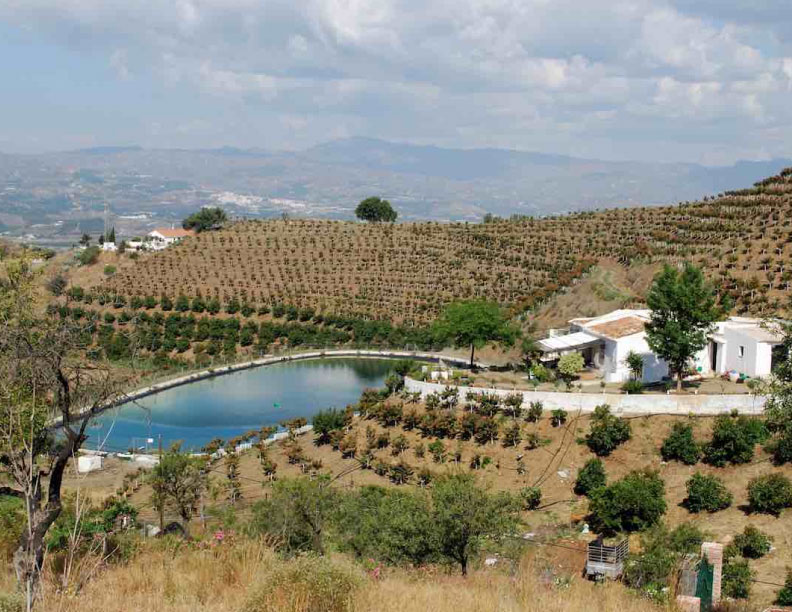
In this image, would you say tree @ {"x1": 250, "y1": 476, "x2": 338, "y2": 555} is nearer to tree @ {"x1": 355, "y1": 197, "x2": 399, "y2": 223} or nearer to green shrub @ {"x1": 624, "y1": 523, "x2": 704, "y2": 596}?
green shrub @ {"x1": 624, "y1": 523, "x2": 704, "y2": 596}

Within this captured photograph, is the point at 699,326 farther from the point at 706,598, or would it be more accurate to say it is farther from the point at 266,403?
the point at 266,403

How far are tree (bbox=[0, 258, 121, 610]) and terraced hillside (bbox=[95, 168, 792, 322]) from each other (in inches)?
1427

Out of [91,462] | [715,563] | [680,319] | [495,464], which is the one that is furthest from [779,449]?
[91,462]

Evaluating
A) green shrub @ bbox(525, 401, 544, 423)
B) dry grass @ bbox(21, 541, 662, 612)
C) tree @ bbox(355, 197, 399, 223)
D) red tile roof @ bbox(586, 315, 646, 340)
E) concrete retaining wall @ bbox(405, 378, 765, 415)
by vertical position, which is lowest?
green shrub @ bbox(525, 401, 544, 423)

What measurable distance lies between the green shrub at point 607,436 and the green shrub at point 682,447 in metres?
1.05

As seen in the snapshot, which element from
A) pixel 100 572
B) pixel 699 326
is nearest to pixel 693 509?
pixel 699 326

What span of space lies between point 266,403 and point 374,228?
101ft

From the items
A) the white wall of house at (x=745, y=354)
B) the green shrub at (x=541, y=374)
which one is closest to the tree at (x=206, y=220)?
the green shrub at (x=541, y=374)

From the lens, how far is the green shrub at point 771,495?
18656 millimetres

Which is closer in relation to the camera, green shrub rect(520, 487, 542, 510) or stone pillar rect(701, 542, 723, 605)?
stone pillar rect(701, 542, 723, 605)

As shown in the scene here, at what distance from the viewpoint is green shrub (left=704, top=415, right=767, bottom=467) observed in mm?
20828

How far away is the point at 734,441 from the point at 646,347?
652cm

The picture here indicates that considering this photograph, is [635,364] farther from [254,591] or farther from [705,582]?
[254,591]

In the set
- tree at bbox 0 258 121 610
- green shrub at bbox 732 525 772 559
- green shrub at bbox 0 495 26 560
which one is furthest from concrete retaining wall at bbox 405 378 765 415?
A: tree at bbox 0 258 121 610
